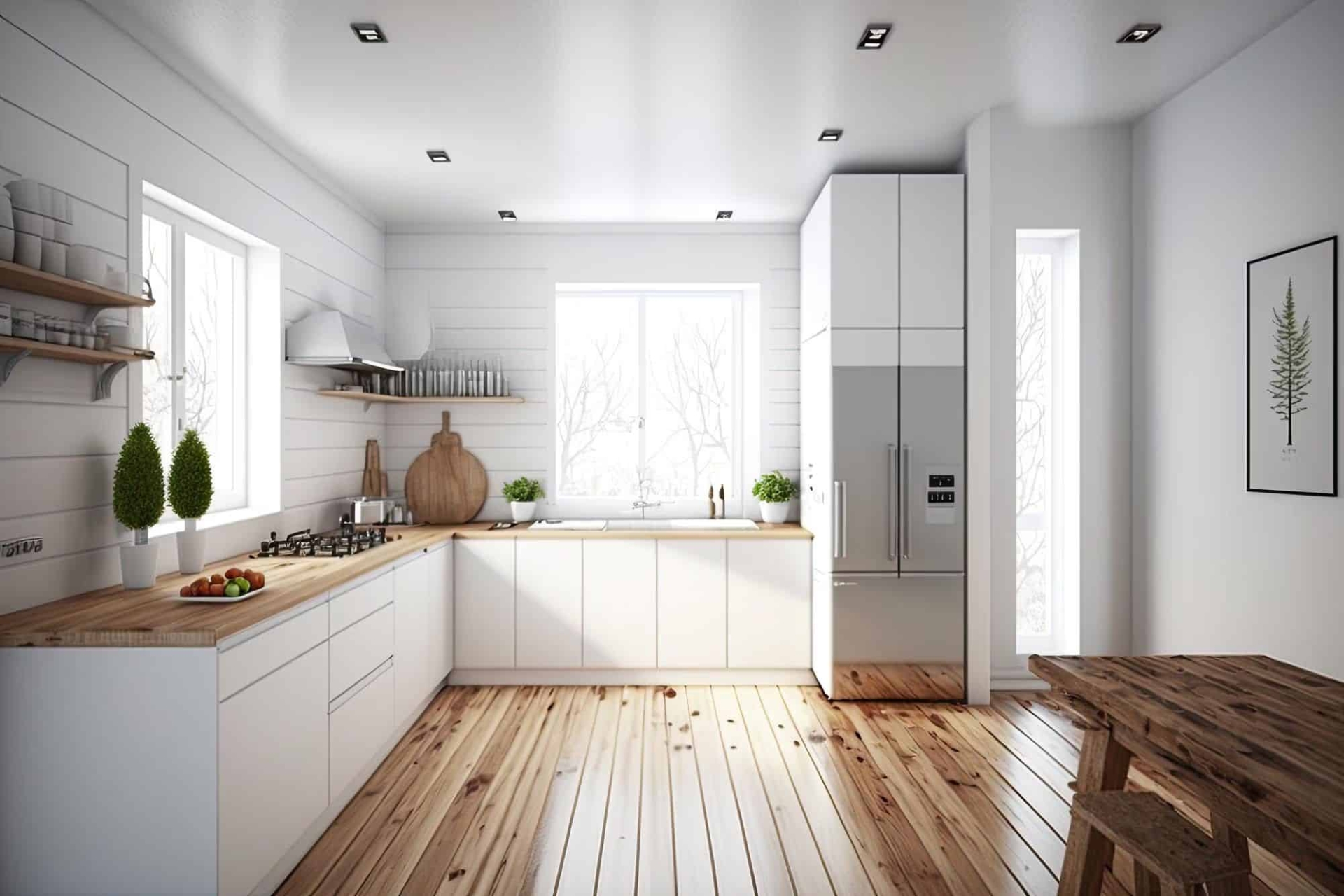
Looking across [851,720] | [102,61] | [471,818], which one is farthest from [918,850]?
[102,61]

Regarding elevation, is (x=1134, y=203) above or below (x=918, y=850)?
above

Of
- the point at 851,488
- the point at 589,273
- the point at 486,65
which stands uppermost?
the point at 486,65

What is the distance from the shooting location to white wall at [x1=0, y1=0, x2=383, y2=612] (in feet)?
7.25

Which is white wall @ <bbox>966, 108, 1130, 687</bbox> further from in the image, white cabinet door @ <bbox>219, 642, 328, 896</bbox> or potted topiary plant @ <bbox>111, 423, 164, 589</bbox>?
potted topiary plant @ <bbox>111, 423, 164, 589</bbox>

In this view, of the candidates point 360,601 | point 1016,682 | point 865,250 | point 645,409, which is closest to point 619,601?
point 645,409

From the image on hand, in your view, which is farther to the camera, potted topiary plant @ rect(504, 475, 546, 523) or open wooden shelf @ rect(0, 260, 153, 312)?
potted topiary plant @ rect(504, 475, 546, 523)

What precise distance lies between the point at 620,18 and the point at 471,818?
2869 millimetres

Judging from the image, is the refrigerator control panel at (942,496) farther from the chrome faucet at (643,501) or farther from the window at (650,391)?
the chrome faucet at (643,501)

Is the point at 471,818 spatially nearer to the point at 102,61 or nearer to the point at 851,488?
the point at 851,488

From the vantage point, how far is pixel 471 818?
9.16 feet

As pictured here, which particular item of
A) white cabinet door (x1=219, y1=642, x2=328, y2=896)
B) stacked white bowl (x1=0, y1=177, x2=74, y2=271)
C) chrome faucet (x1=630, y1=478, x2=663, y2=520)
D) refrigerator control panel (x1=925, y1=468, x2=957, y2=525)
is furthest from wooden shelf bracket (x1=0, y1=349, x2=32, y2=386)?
refrigerator control panel (x1=925, y1=468, x2=957, y2=525)

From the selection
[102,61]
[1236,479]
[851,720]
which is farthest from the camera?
[851,720]

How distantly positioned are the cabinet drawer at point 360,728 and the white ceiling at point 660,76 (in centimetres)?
240

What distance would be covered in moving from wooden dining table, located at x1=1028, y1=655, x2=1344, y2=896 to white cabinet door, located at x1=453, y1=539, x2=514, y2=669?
289 cm
